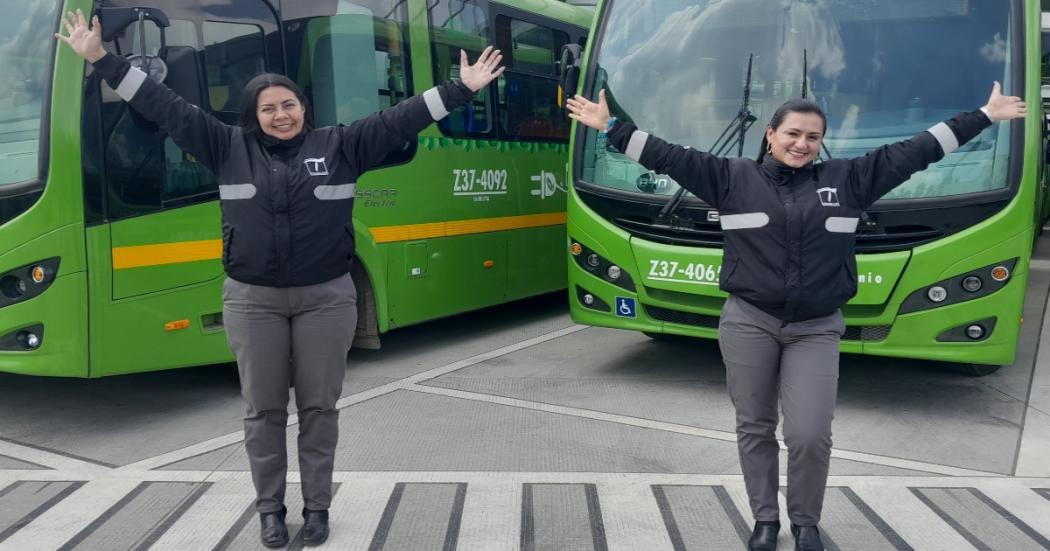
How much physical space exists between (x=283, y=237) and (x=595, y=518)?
5.97ft

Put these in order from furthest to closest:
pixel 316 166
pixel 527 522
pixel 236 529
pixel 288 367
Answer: pixel 527 522
pixel 236 529
pixel 288 367
pixel 316 166

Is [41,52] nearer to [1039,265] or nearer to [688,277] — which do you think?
[688,277]

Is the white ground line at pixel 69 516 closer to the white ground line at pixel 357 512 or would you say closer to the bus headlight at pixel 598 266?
the white ground line at pixel 357 512

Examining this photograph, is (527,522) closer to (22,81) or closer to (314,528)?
(314,528)

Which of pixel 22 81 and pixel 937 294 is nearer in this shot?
pixel 22 81

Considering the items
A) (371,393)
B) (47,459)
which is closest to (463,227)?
(371,393)

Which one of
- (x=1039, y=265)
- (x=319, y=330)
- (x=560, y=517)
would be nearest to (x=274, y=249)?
(x=319, y=330)

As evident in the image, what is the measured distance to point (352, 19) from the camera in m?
7.70

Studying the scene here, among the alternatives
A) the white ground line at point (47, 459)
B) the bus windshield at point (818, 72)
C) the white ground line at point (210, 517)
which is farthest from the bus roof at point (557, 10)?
the white ground line at point (210, 517)

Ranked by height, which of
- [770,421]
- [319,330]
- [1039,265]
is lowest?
[1039,265]

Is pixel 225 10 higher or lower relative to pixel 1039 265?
higher

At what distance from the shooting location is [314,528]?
14.1ft

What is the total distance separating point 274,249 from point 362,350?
195 inches

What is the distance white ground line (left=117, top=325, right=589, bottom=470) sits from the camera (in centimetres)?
563
